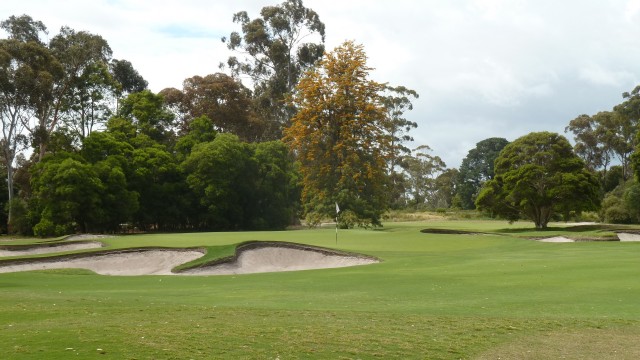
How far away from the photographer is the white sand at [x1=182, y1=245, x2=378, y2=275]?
98.3 feet

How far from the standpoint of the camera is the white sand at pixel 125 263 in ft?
95.9

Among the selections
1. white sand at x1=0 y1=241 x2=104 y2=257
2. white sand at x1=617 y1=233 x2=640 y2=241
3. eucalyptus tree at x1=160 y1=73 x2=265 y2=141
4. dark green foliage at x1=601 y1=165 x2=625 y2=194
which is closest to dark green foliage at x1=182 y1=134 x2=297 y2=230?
eucalyptus tree at x1=160 y1=73 x2=265 y2=141

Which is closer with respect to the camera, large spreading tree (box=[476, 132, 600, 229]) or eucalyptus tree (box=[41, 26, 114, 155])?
large spreading tree (box=[476, 132, 600, 229])

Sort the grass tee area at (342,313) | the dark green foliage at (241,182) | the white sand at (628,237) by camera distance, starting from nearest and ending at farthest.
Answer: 1. the grass tee area at (342,313)
2. the white sand at (628,237)
3. the dark green foliage at (241,182)

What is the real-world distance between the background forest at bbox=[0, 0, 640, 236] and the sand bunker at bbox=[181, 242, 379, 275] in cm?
2217

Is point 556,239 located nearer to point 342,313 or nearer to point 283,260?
point 283,260

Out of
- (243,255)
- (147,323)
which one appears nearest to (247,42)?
(243,255)

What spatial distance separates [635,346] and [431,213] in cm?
7904

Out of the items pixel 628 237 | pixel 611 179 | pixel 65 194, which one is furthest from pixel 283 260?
pixel 611 179

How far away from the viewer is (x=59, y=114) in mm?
72438

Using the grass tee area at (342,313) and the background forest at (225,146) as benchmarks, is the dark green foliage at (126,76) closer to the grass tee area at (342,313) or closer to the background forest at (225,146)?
the background forest at (225,146)

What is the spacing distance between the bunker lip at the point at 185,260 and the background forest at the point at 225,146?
22481mm

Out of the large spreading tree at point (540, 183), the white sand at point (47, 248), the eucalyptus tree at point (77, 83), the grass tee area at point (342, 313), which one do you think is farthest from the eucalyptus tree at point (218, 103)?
the grass tee area at point (342, 313)

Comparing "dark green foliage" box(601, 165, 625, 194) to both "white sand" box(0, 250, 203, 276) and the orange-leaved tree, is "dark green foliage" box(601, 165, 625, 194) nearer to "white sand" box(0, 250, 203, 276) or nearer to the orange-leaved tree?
the orange-leaved tree
